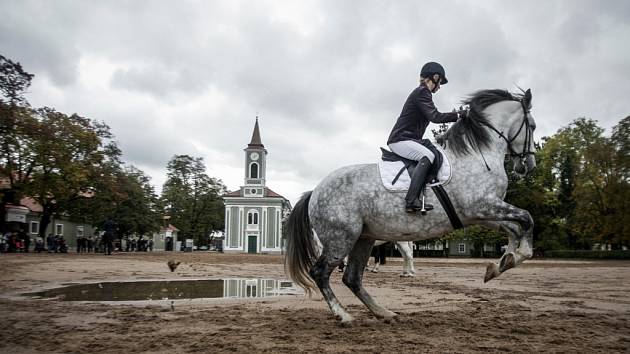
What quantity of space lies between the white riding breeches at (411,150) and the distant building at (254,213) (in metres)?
78.5

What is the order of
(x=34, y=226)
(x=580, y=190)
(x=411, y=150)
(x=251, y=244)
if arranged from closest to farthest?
1. (x=411, y=150)
2. (x=580, y=190)
3. (x=34, y=226)
4. (x=251, y=244)

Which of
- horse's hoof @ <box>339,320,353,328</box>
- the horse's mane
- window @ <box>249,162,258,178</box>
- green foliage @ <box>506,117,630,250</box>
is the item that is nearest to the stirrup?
the horse's mane

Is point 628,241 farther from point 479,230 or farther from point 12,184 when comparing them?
Answer: point 12,184

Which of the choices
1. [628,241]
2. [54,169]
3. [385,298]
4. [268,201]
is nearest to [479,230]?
[628,241]

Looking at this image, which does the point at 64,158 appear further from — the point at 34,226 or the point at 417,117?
the point at 417,117

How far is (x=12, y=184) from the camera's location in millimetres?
38406

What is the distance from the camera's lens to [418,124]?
6.90 m

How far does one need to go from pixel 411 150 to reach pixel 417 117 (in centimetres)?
61

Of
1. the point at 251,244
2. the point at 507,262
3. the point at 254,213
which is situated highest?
the point at 254,213

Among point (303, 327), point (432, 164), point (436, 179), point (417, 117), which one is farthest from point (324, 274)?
point (417, 117)

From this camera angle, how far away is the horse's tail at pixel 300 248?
7172 millimetres

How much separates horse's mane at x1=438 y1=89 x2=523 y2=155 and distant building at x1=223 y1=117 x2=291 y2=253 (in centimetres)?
7830

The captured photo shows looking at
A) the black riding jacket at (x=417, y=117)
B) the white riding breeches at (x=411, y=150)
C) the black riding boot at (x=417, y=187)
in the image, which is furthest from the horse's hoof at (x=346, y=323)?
the black riding jacket at (x=417, y=117)

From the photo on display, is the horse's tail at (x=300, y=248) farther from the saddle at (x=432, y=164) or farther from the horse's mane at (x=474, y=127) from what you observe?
the horse's mane at (x=474, y=127)
